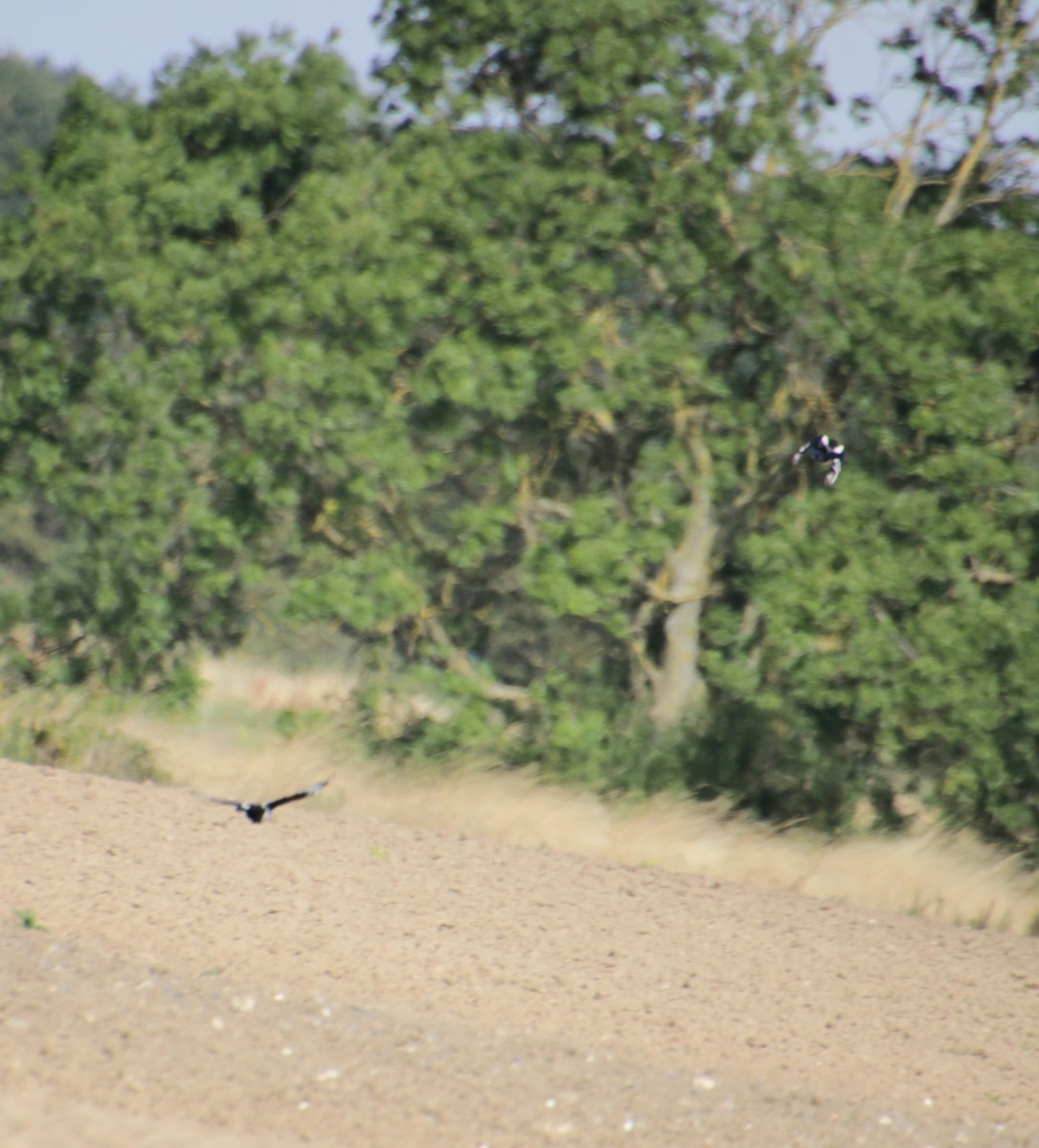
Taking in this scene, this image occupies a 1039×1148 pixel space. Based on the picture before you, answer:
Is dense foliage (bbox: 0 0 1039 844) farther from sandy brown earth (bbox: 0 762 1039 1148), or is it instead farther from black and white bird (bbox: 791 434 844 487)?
sandy brown earth (bbox: 0 762 1039 1148)

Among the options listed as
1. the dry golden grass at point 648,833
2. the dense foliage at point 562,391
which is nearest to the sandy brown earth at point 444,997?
the dry golden grass at point 648,833

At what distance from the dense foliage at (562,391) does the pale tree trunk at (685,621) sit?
0.02m

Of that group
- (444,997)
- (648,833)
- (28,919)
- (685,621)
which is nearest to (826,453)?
(648,833)

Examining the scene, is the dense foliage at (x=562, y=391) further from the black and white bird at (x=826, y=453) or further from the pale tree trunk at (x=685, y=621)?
the black and white bird at (x=826, y=453)

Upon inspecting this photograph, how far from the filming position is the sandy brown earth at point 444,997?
15.4 ft

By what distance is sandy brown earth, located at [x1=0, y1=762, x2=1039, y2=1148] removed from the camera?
185 inches

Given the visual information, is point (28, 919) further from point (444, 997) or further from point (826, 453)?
point (826, 453)

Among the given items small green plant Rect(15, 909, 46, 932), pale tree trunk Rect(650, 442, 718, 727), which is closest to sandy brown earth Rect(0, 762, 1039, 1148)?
small green plant Rect(15, 909, 46, 932)

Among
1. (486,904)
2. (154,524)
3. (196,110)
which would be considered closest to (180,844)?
(486,904)

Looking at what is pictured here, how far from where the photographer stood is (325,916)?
6.46 metres

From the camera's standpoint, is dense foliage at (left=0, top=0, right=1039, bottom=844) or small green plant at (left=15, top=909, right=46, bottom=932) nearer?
small green plant at (left=15, top=909, right=46, bottom=932)

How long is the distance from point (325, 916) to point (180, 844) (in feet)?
2.89

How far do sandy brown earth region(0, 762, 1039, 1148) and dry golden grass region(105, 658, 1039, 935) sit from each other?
45.4 inches

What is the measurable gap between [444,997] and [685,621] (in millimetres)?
5698
